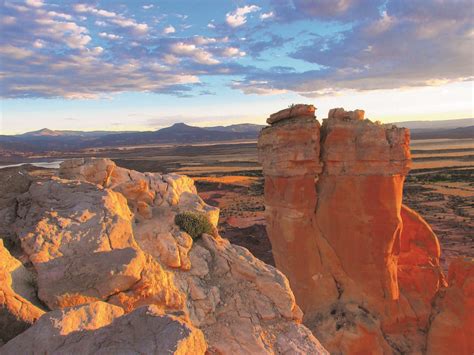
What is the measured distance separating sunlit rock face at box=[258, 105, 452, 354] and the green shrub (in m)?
5.81

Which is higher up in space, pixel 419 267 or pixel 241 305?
pixel 241 305

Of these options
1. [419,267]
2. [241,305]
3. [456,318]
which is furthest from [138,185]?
[419,267]

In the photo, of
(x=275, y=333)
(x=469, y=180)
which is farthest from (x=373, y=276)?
(x=469, y=180)

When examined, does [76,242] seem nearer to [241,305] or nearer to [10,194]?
[10,194]

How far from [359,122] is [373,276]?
505 centimetres

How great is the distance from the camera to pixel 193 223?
27.4ft

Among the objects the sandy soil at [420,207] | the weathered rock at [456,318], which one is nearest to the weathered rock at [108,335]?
the weathered rock at [456,318]

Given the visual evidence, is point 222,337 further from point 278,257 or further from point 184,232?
point 278,257

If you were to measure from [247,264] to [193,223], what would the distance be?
1392 millimetres

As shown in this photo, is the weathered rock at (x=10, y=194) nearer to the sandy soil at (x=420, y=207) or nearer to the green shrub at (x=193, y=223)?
the green shrub at (x=193, y=223)

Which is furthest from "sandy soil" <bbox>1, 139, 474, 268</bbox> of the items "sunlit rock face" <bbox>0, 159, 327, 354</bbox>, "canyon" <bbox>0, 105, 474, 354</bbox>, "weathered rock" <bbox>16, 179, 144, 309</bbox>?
"weathered rock" <bbox>16, 179, 144, 309</bbox>

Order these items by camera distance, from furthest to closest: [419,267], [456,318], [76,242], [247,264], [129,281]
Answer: [419,267] → [456,318] → [247,264] → [76,242] → [129,281]

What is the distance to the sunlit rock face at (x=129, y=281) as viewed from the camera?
14.4ft

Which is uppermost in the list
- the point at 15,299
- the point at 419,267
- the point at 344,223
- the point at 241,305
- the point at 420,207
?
the point at 15,299
